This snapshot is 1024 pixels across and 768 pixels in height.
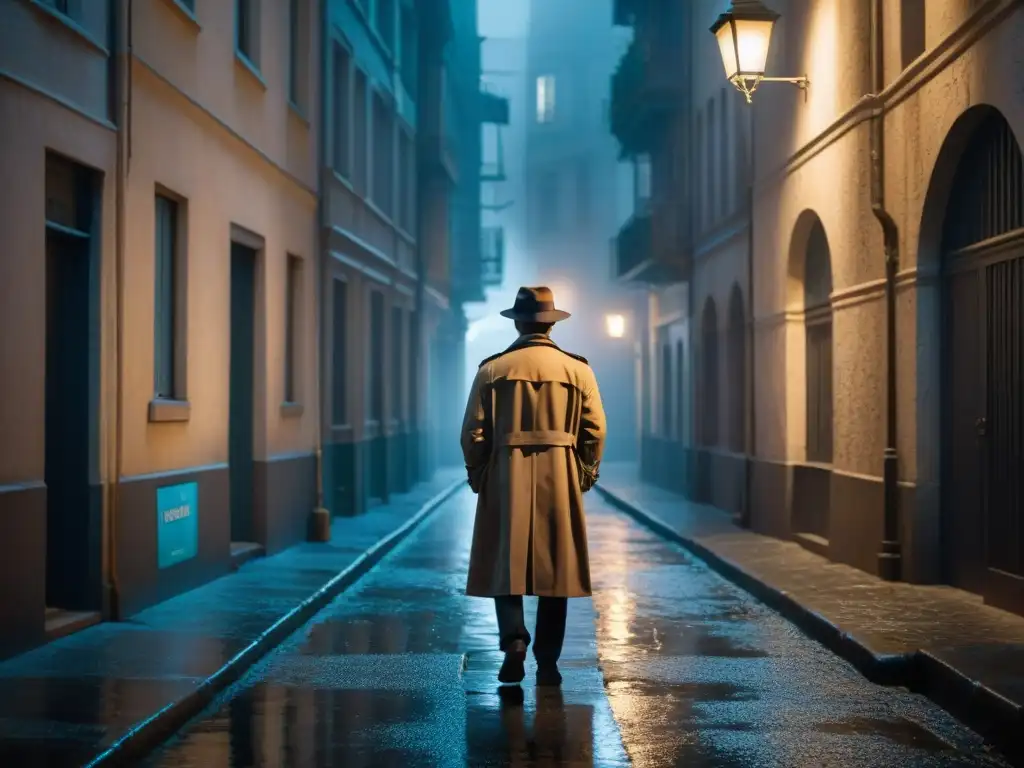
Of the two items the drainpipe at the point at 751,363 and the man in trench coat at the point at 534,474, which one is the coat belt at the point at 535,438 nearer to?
the man in trench coat at the point at 534,474

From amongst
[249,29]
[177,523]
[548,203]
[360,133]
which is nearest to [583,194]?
[548,203]

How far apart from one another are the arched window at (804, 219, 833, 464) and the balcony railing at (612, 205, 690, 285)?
949 centimetres

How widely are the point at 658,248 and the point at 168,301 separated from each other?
50.9 feet

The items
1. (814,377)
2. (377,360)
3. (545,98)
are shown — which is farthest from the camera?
(545,98)

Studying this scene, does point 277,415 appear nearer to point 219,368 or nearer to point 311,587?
point 219,368

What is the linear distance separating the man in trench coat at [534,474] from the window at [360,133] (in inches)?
598

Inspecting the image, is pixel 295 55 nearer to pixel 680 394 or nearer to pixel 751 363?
pixel 751 363

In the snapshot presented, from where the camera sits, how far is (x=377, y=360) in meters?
26.9

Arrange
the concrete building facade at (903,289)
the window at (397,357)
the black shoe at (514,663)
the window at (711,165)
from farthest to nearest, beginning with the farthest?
1. the window at (397,357)
2. the window at (711,165)
3. the concrete building facade at (903,289)
4. the black shoe at (514,663)

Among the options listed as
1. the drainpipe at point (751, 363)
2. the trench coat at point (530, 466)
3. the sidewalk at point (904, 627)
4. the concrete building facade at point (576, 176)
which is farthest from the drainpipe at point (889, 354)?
the concrete building facade at point (576, 176)

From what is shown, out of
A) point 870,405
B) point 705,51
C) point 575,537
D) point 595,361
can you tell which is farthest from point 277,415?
point 595,361

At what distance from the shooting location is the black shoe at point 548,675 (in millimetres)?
8500

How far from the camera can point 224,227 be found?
1456 centimetres

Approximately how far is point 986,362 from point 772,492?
6.96 m
